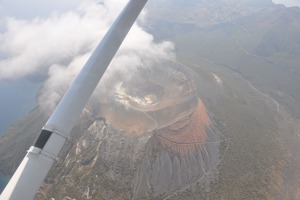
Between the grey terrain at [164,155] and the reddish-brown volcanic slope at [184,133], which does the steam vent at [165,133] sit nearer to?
the reddish-brown volcanic slope at [184,133]

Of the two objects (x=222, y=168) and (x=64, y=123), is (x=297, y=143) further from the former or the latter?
(x=64, y=123)

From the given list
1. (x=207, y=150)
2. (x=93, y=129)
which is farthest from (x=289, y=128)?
(x=93, y=129)

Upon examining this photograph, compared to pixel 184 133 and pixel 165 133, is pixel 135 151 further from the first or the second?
pixel 184 133

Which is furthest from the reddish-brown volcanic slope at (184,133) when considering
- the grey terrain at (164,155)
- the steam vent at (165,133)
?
the grey terrain at (164,155)

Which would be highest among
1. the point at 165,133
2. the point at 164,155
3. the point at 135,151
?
the point at 165,133

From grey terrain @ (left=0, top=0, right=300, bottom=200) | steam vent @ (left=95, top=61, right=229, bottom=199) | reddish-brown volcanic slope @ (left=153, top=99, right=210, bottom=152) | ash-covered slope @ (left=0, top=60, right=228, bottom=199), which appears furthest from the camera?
reddish-brown volcanic slope @ (left=153, top=99, right=210, bottom=152)

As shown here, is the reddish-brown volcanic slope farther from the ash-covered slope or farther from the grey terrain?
→ the grey terrain

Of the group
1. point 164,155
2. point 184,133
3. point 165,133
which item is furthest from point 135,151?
point 184,133

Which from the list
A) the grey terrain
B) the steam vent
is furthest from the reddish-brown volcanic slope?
the grey terrain
